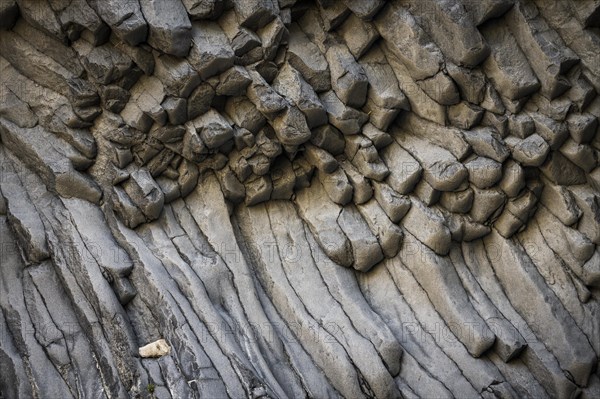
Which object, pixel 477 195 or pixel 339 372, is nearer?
pixel 339 372

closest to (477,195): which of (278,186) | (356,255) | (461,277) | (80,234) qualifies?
(461,277)

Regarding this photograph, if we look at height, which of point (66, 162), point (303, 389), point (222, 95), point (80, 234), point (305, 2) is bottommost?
point (303, 389)

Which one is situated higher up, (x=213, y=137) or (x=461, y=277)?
(x=213, y=137)

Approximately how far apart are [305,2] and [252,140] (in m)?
2.17

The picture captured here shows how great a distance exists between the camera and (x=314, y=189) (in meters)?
12.5

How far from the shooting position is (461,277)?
12.2m

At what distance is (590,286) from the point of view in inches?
476

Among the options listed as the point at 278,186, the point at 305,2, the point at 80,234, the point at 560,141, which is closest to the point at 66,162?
the point at 80,234

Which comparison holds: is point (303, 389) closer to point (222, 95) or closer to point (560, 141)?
point (222, 95)

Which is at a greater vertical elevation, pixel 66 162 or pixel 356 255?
pixel 66 162

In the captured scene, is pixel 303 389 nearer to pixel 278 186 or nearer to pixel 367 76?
pixel 278 186

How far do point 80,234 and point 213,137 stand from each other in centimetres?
224

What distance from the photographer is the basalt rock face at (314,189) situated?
435 inches

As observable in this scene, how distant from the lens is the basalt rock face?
1105 cm
